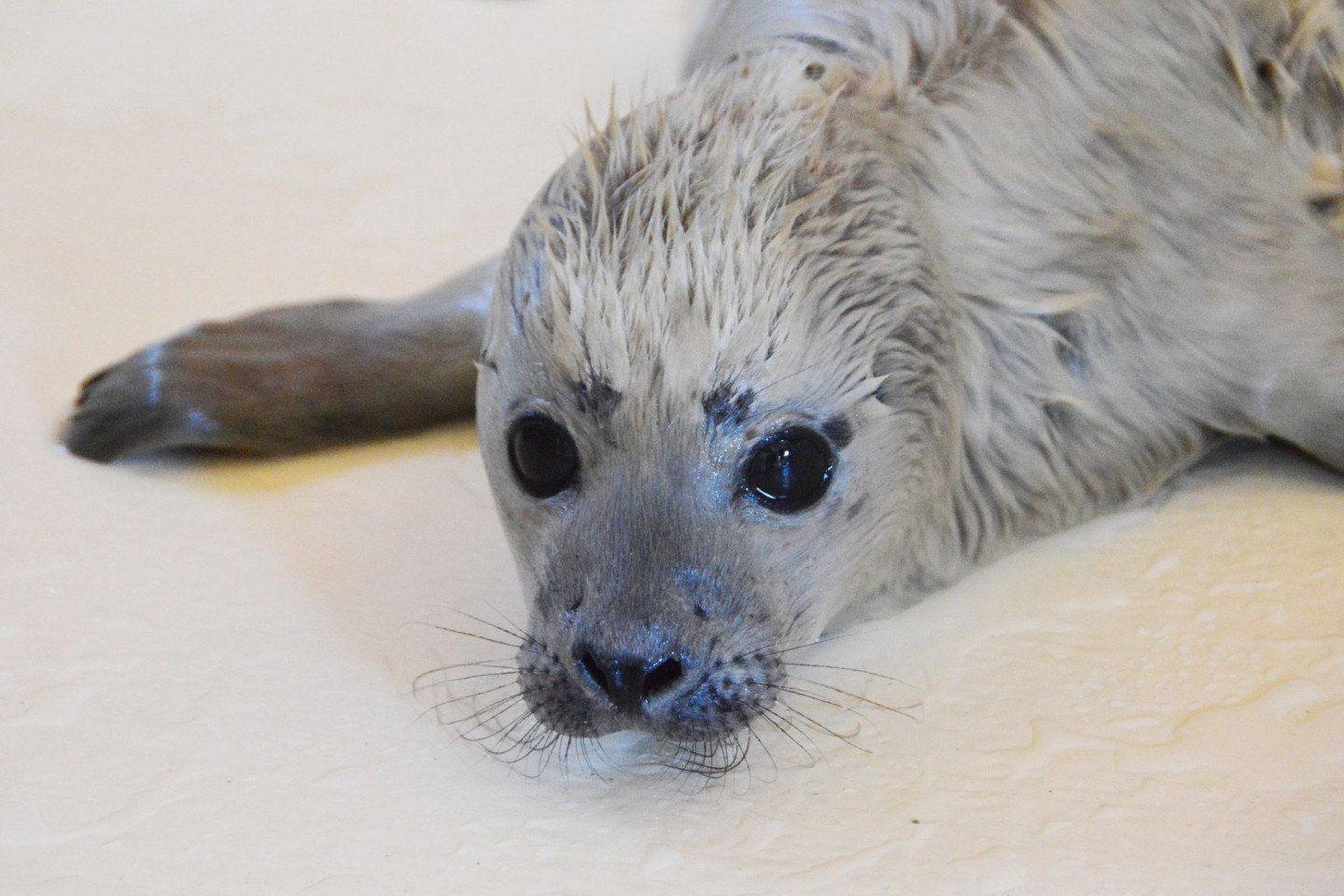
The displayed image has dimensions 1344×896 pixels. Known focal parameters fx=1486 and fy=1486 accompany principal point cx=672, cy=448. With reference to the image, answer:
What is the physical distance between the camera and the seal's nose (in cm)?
163

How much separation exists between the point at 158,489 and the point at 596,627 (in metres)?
1.19

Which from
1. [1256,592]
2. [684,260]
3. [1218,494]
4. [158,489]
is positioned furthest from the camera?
[158,489]

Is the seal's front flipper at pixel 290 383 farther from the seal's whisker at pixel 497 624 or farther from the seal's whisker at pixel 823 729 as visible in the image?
the seal's whisker at pixel 823 729

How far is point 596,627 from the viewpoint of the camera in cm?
165

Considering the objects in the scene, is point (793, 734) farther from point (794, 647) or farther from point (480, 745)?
point (480, 745)

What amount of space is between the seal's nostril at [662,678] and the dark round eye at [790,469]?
0.79ft

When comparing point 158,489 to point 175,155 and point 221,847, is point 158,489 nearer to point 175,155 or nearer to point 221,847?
point 221,847

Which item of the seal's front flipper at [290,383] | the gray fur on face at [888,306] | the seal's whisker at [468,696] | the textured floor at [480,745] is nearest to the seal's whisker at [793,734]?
the textured floor at [480,745]

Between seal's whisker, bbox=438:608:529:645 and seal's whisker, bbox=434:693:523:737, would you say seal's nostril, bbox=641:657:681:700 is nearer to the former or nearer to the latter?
seal's whisker, bbox=434:693:523:737

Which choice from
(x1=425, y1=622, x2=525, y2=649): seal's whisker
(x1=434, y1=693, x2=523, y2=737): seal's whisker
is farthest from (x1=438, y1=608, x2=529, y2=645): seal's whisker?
(x1=434, y1=693, x2=523, y2=737): seal's whisker

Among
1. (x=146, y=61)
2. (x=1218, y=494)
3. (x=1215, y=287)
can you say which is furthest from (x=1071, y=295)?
(x=146, y=61)

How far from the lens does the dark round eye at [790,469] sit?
1763 millimetres

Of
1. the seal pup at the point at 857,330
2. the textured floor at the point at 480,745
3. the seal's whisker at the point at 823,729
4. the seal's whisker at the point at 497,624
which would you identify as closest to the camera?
the textured floor at the point at 480,745

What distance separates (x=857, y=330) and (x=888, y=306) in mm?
82
